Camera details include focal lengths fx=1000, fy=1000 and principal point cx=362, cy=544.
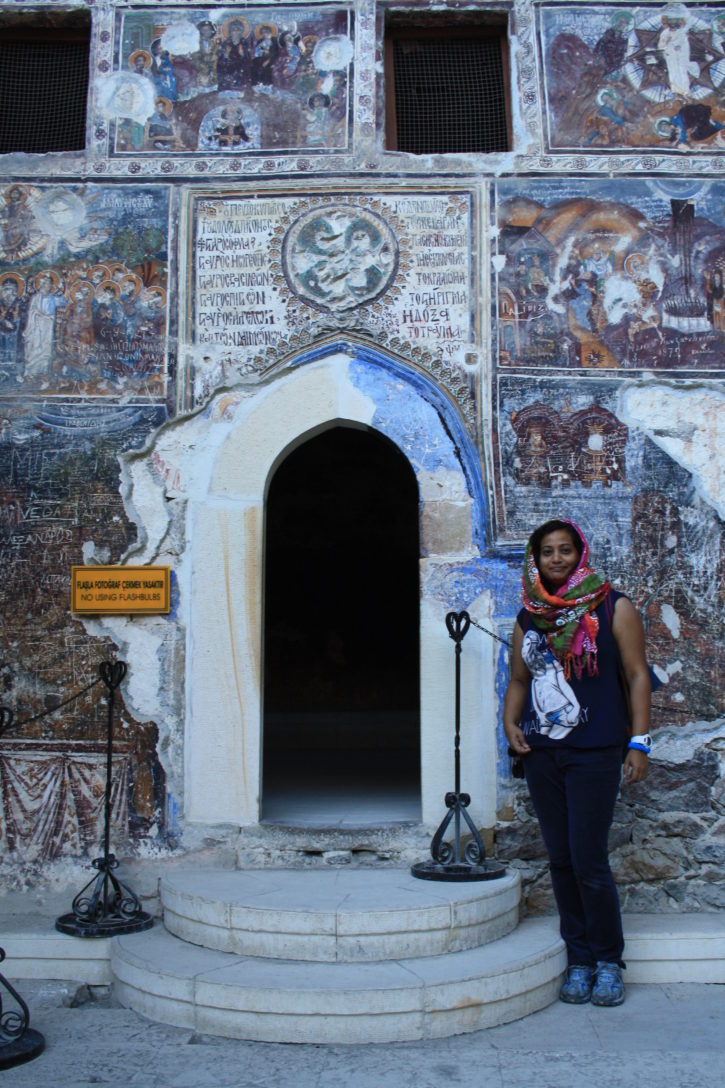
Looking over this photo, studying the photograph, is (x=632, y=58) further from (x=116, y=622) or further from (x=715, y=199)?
(x=116, y=622)

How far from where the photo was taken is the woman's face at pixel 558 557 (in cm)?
439

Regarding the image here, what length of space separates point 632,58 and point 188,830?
5.18 meters

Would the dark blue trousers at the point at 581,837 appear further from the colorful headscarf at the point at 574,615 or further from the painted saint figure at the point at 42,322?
the painted saint figure at the point at 42,322

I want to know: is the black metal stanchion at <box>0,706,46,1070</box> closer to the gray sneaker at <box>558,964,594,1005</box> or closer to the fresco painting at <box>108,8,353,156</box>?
the gray sneaker at <box>558,964,594,1005</box>

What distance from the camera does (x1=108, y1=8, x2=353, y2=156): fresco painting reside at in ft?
19.5

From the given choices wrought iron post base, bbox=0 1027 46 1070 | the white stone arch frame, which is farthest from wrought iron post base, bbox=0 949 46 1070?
the white stone arch frame

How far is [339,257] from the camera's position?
5.84 m

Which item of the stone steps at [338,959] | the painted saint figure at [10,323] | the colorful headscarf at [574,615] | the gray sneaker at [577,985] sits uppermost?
the painted saint figure at [10,323]

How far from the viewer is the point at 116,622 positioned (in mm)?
5531

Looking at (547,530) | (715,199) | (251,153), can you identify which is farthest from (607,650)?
(251,153)

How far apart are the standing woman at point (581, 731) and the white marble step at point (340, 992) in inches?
9.0

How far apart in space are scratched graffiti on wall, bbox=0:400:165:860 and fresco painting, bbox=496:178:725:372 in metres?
2.24

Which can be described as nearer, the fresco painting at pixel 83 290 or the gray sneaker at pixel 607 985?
the gray sneaker at pixel 607 985

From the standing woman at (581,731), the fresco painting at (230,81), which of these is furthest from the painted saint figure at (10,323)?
the standing woman at (581,731)
